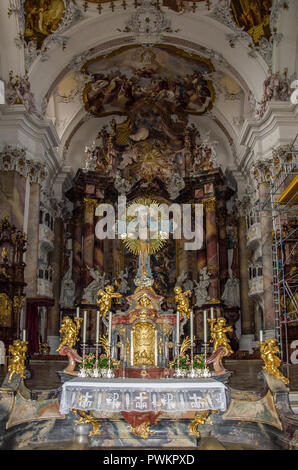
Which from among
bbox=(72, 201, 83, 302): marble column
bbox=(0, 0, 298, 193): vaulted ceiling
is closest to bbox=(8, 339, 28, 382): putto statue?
bbox=(72, 201, 83, 302): marble column

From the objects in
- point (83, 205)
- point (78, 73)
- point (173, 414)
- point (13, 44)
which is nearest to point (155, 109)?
point (78, 73)

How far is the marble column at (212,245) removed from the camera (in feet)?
59.7

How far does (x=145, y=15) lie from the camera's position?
16703 mm

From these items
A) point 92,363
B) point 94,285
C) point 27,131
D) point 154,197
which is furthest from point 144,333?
point 154,197

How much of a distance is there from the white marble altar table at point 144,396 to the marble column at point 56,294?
11291 millimetres

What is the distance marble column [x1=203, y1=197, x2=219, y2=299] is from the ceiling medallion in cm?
646

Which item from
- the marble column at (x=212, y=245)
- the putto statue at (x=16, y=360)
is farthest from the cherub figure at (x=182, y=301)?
the marble column at (x=212, y=245)

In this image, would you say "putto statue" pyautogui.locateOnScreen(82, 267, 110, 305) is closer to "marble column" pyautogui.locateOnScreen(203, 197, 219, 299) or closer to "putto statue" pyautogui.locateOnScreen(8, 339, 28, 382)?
"marble column" pyautogui.locateOnScreen(203, 197, 219, 299)

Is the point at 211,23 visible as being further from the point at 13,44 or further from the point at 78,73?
the point at 13,44

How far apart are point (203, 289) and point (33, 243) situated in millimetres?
6611

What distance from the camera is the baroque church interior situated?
26.2 feet

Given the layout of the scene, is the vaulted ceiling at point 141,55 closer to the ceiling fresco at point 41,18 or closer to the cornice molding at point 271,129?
the ceiling fresco at point 41,18

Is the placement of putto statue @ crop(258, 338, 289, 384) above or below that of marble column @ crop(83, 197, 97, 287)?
below
